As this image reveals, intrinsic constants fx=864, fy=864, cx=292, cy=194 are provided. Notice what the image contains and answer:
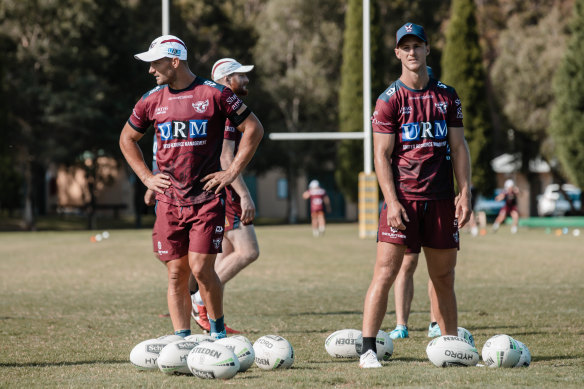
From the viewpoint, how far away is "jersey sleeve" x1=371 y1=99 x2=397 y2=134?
5543mm

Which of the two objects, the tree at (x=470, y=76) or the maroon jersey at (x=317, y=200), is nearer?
the maroon jersey at (x=317, y=200)

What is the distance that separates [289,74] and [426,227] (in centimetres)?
3820

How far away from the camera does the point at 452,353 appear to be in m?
5.45

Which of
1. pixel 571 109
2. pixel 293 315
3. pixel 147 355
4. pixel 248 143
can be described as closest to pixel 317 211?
pixel 571 109

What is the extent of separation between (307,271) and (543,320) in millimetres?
6906

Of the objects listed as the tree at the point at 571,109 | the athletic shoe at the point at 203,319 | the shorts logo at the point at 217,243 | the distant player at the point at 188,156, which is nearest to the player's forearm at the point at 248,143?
the distant player at the point at 188,156

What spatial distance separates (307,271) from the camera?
48.2 ft

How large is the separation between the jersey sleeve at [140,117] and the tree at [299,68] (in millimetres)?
37304

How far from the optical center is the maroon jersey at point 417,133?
18.3ft

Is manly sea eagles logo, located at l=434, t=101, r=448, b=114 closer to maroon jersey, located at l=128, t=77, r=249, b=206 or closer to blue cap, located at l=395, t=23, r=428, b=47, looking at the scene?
blue cap, located at l=395, t=23, r=428, b=47

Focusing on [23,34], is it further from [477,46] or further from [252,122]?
[252,122]

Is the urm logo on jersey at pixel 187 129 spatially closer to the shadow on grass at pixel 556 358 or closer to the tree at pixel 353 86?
the shadow on grass at pixel 556 358

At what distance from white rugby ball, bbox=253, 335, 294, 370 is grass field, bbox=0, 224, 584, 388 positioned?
0.19 ft

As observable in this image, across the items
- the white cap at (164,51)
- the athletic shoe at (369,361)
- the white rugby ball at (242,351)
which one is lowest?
the athletic shoe at (369,361)
